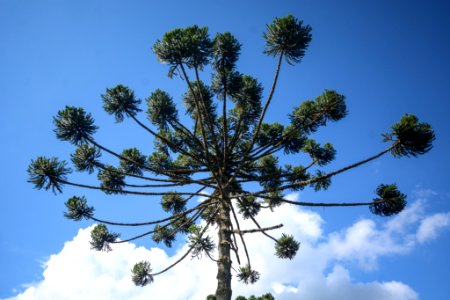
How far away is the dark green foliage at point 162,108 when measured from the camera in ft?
33.9

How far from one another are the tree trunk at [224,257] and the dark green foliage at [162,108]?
3.08 m

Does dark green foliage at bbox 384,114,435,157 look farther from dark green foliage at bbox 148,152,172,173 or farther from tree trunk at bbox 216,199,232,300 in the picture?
dark green foliage at bbox 148,152,172,173

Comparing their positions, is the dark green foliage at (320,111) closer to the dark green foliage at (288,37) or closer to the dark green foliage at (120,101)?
the dark green foliage at (288,37)

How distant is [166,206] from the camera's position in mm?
13672

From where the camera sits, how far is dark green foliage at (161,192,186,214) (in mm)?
13539

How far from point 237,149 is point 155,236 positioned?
4.73 metres

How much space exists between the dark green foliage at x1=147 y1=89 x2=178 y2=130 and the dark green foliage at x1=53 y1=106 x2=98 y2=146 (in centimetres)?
174

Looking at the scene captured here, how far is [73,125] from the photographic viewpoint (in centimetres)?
939

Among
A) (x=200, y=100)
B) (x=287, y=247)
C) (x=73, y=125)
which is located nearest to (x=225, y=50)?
(x=200, y=100)

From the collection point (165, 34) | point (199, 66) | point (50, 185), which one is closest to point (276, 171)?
point (199, 66)

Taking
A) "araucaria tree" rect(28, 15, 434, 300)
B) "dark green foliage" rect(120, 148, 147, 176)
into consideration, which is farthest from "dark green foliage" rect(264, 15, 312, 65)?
"dark green foliage" rect(120, 148, 147, 176)

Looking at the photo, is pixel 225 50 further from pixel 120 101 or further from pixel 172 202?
pixel 172 202

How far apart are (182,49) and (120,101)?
2.55 m

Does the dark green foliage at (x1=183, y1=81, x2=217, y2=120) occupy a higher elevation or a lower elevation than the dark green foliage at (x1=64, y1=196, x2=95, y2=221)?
higher
